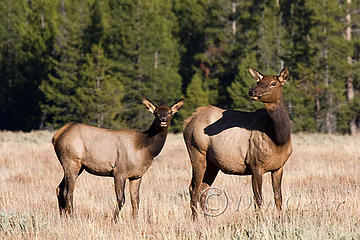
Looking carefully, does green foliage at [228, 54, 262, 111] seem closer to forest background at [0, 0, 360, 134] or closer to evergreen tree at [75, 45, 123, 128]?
forest background at [0, 0, 360, 134]

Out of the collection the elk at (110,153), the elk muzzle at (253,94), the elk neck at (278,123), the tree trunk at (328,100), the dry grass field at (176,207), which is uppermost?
the elk muzzle at (253,94)

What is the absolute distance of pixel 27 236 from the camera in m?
7.26

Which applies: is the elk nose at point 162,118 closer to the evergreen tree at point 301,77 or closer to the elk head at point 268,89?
the elk head at point 268,89

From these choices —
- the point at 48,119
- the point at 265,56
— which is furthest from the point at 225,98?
the point at 48,119

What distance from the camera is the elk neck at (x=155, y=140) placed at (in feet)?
30.1

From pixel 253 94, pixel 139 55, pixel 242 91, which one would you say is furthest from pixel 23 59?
pixel 253 94

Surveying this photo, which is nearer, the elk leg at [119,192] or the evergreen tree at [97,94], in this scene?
the elk leg at [119,192]

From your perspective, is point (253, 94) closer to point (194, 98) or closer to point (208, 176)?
point (208, 176)

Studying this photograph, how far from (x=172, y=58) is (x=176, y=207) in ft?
115

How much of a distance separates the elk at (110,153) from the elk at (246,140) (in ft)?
1.90

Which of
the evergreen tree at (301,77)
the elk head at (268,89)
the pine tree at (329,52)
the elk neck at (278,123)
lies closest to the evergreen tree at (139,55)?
the evergreen tree at (301,77)

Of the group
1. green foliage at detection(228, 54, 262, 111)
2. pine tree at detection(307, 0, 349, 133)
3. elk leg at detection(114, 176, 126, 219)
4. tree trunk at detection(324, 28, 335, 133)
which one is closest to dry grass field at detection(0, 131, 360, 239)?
elk leg at detection(114, 176, 126, 219)

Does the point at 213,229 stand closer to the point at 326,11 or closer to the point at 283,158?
the point at 283,158

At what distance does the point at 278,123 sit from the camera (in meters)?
8.31
